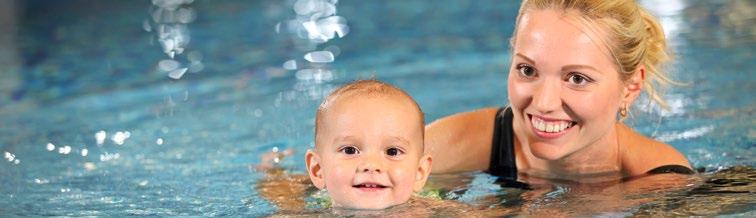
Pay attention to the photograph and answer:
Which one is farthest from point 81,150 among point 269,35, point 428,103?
point 269,35

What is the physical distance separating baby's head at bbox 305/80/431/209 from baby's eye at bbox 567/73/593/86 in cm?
56

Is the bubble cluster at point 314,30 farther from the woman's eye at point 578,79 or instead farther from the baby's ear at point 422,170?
the baby's ear at point 422,170

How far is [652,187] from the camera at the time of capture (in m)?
4.14

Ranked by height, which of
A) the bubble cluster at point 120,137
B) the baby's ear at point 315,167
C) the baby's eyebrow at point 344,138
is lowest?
the baby's ear at point 315,167

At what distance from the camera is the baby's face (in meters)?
3.43

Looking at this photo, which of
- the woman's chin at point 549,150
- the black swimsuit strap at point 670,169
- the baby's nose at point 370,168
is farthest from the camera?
the black swimsuit strap at point 670,169

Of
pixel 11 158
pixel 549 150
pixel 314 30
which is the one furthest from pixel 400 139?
pixel 314 30

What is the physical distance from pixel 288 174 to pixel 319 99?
168 cm

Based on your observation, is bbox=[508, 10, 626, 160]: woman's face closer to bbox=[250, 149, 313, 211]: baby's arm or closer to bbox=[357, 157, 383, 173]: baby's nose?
bbox=[357, 157, 383, 173]: baby's nose

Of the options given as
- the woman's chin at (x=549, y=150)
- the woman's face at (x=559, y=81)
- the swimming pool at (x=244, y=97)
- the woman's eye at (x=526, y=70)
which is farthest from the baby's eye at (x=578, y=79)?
the swimming pool at (x=244, y=97)

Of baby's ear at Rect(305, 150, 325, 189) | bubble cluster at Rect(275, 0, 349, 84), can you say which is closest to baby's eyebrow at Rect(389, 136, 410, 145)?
baby's ear at Rect(305, 150, 325, 189)

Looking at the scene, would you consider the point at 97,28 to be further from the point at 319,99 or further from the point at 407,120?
the point at 407,120

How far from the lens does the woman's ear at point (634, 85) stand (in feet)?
13.3

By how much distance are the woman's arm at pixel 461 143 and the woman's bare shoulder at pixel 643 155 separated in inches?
18.7
